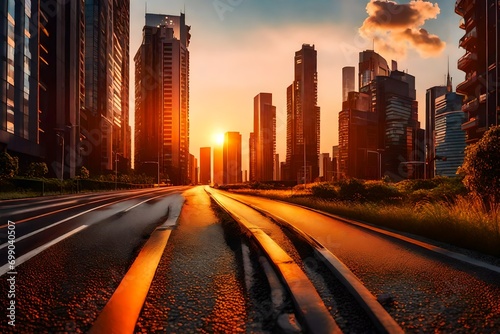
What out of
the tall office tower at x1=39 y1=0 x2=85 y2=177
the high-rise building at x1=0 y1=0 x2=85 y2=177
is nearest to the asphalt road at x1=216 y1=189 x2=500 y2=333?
the high-rise building at x1=0 y1=0 x2=85 y2=177

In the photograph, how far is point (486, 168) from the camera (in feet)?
33.5

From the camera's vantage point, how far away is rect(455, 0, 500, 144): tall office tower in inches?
2063

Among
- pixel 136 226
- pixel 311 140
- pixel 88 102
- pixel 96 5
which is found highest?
pixel 96 5

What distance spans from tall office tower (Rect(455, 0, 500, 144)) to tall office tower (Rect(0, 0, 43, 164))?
68.6 metres

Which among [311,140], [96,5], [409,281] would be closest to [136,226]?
[409,281]

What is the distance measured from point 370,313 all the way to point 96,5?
548ft

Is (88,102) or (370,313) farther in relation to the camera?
(88,102)

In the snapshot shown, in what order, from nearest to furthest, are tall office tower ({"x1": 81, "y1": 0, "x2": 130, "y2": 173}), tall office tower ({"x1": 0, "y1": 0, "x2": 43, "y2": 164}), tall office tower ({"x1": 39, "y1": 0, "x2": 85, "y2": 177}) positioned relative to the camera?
tall office tower ({"x1": 0, "y1": 0, "x2": 43, "y2": 164}), tall office tower ({"x1": 39, "y1": 0, "x2": 85, "y2": 177}), tall office tower ({"x1": 81, "y1": 0, "x2": 130, "y2": 173})

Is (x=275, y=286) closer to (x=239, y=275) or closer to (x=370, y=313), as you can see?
(x=239, y=275)

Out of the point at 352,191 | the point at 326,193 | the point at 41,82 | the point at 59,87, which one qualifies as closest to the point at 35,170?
the point at 41,82

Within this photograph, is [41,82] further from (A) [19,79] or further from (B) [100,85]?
(B) [100,85]

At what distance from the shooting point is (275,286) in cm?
368

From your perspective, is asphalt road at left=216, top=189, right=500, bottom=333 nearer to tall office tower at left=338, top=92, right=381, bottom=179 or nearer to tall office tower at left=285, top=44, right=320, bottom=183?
tall office tower at left=285, top=44, right=320, bottom=183

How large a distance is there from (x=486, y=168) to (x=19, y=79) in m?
60.0
